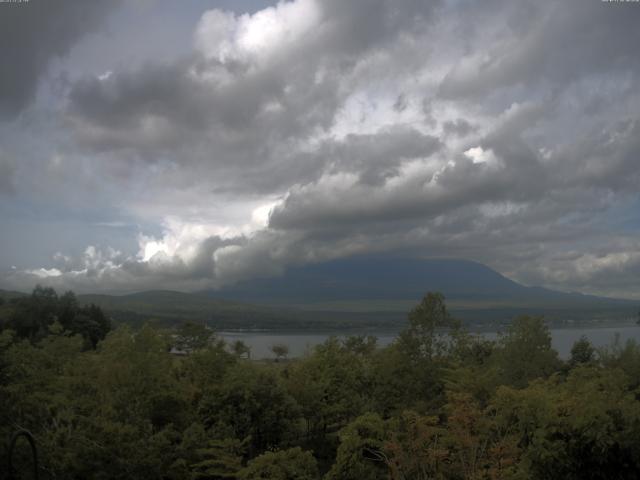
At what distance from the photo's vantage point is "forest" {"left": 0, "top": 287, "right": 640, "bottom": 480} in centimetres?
1528

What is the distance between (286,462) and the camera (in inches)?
668

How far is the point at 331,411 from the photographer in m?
26.4

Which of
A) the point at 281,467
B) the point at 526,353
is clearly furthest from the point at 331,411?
the point at 526,353

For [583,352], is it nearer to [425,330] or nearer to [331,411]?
[425,330]

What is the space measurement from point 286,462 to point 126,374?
9.75 meters

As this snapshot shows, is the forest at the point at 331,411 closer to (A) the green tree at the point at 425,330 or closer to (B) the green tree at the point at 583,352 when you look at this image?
(A) the green tree at the point at 425,330

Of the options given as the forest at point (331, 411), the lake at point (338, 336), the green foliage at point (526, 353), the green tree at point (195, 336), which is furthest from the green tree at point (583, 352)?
the green tree at point (195, 336)

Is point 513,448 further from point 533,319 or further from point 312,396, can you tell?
point 533,319

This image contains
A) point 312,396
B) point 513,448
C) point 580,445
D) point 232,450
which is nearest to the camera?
point 580,445

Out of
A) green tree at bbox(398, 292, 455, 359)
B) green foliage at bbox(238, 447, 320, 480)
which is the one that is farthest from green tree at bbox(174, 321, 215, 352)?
green foliage at bbox(238, 447, 320, 480)

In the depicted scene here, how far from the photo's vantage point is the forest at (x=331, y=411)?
15.3 m

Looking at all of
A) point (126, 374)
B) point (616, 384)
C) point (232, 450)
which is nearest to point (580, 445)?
point (616, 384)

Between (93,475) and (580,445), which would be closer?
(580,445)

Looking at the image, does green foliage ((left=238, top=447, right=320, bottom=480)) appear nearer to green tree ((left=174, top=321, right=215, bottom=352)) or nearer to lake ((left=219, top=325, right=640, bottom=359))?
green tree ((left=174, top=321, right=215, bottom=352))
